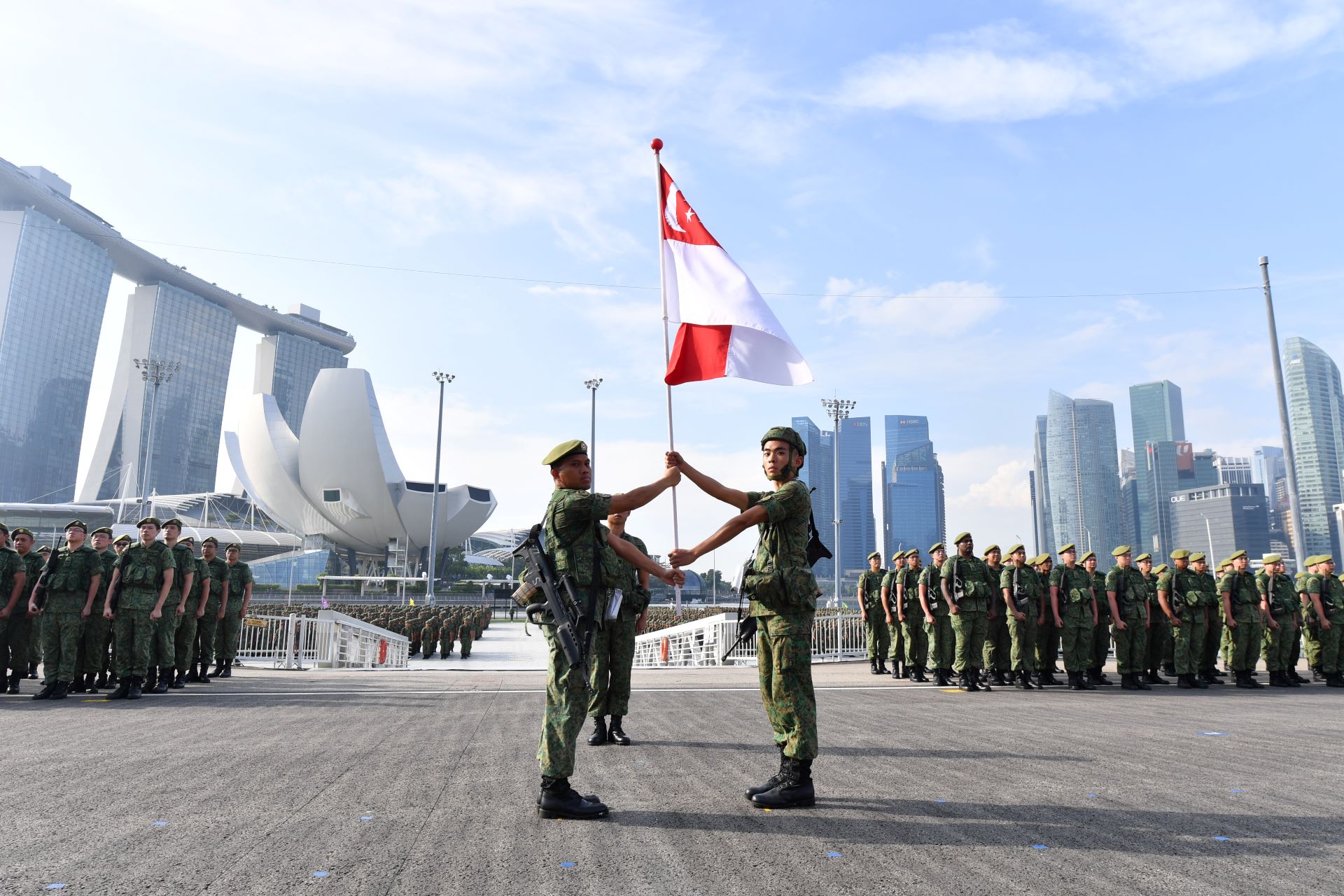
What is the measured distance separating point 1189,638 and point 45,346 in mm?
145231

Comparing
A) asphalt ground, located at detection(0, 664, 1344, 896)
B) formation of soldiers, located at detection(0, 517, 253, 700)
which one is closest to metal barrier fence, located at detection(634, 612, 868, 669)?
formation of soldiers, located at detection(0, 517, 253, 700)

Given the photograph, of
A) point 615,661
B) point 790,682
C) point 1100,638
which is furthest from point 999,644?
point 790,682

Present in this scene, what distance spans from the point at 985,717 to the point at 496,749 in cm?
421

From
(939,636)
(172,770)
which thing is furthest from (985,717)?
(172,770)

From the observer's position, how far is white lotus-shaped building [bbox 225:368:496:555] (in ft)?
196

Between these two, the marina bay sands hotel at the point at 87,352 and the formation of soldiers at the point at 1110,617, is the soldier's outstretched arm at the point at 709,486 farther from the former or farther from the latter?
the marina bay sands hotel at the point at 87,352

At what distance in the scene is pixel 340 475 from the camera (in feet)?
202

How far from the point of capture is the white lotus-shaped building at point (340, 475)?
59688 millimetres

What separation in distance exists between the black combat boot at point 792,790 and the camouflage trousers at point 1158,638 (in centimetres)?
861

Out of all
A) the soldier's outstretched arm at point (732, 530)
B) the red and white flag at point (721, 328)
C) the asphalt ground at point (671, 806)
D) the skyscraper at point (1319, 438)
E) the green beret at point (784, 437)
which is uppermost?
the skyscraper at point (1319, 438)

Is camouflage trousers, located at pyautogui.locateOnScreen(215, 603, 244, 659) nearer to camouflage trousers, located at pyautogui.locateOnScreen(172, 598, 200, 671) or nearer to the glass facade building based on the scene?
camouflage trousers, located at pyautogui.locateOnScreen(172, 598, 200, 671)

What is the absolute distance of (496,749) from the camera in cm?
516

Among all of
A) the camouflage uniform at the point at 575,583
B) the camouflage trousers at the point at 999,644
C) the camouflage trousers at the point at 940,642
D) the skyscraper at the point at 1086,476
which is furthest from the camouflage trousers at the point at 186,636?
the skyscraper at the point at 1086,476

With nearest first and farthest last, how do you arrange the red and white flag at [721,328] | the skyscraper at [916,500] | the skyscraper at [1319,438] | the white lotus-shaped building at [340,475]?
1. the red and white flag at [721,328]
2. the white lotus-shaped building at [340,475]
3. the skyscraper at [1319,438]
4. the skyscraper at [916,500]
